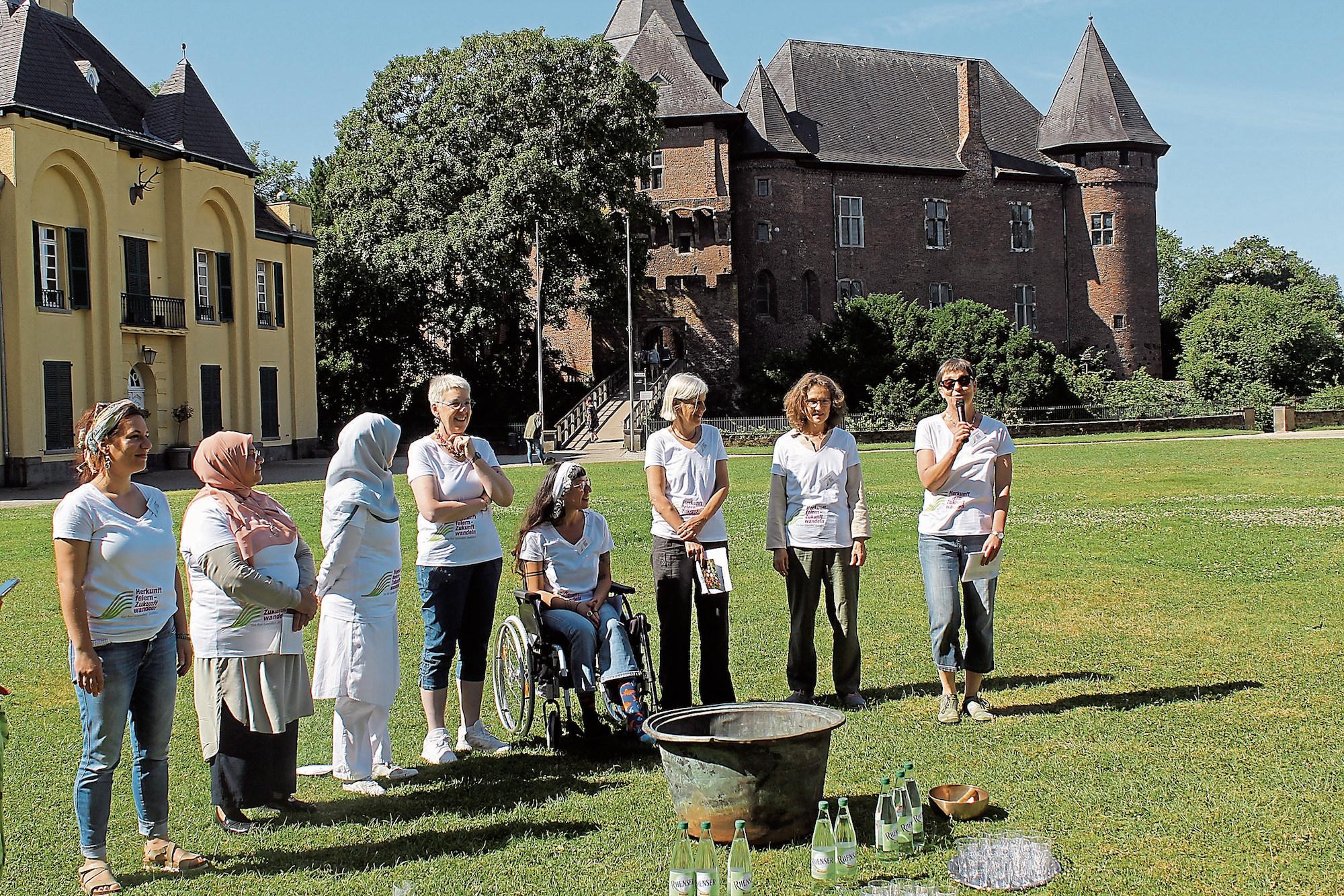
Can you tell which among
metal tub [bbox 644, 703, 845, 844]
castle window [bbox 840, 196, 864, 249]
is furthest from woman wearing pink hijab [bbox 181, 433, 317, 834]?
castle window [bbox 840, 196, 864, 249]

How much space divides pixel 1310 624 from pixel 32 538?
16819 millimetres

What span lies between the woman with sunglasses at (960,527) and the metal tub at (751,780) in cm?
209

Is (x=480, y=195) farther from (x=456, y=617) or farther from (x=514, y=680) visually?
(x=456, y=617)

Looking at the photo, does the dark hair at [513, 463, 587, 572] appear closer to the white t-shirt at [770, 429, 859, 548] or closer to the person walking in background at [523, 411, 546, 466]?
the white t-shirt at [770, 429, 859, 548]

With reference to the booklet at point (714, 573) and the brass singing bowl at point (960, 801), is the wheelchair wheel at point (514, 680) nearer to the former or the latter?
the booklet at point (714, 573)

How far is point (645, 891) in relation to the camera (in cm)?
500

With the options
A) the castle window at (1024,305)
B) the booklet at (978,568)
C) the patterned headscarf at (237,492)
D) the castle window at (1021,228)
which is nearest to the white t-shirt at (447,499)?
the patterned headscarf at (237,492)

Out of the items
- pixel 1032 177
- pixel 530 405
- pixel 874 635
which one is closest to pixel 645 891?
pixel 874 635

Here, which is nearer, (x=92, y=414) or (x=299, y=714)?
(x=92, y=414)

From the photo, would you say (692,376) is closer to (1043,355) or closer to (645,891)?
(645,891)

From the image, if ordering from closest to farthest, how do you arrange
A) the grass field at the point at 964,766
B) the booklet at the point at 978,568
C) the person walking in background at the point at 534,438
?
the grass field at the point at 964,766 → the booklet at the point at 978,568 → the person walking in background at the point at 534,438

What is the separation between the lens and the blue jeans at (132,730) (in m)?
5.19

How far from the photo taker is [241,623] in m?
5.77

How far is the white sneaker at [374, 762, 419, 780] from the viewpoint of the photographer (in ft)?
21.7
